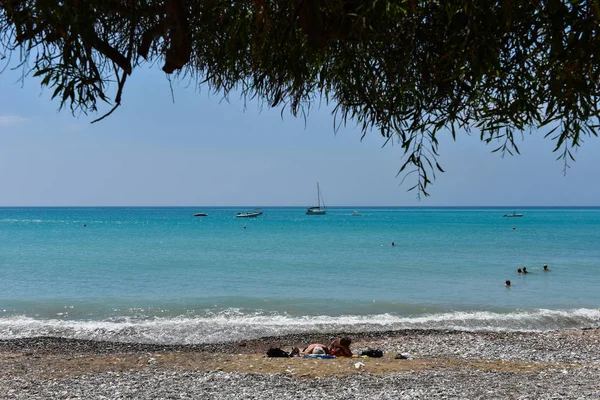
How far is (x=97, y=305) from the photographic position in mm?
19547

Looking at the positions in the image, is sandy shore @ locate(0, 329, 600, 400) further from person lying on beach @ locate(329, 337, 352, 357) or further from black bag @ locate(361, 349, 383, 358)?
person lying on beach @ locate(329, 337, 352, 357)

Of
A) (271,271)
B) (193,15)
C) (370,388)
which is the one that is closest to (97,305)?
(271,271)

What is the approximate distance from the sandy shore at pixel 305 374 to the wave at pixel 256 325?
1451 mm

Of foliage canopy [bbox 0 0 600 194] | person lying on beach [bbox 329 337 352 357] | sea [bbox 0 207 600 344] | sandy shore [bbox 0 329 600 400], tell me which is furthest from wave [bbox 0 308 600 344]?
foliage canopy [bbox 0 0 600 194]

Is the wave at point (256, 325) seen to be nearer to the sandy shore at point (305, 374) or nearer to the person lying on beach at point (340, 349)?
the sandy shore at point (305, 374)

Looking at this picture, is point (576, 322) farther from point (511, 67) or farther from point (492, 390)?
point (511, 67)

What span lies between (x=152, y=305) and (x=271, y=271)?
10.0 meters

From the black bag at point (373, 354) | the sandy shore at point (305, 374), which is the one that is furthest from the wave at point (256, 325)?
the black bag at point (373, 354)

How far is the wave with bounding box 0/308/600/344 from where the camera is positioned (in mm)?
14984

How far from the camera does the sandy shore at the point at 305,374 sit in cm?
745

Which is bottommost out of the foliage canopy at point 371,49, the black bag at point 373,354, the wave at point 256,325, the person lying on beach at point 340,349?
the wave at point 256,325

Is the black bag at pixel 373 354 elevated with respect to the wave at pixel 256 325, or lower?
elevated

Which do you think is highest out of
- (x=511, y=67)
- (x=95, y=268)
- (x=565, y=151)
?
(x=511, y=67)

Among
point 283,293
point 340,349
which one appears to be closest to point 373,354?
point 340,349
